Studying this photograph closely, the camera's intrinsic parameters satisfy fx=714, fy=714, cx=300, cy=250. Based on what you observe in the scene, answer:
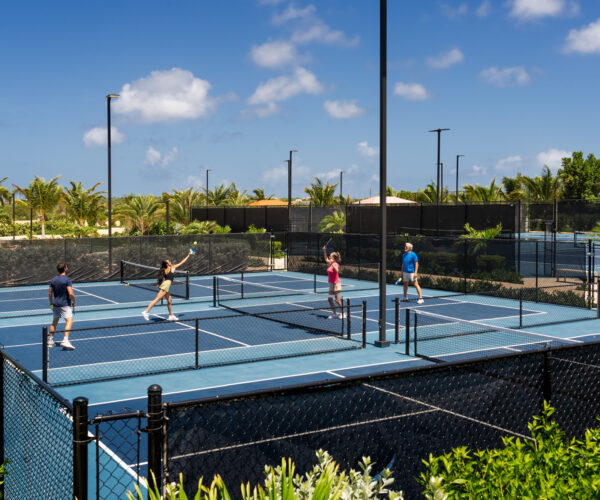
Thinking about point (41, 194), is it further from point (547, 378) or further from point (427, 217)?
point (547, 378)

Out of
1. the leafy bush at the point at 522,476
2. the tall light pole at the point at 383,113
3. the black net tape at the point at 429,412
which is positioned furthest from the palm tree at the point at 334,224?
the leafy bush at the point at 522,476

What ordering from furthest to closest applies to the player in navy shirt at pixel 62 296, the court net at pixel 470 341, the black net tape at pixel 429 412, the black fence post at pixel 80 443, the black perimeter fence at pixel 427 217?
the black perimeter fence at pixel 427 217, the player in navy shirt at pixel 62 296, the court net at pixel 470 341, the black net tape at pixel 429 412, the black fence post at pixel 80 443

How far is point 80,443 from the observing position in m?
3.49

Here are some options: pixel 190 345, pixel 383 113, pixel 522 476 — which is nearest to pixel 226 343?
pixel 190 345

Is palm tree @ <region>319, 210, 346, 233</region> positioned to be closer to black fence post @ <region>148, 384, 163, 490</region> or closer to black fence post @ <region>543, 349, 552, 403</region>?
black fence post @ <region>543, 349, 552, 403</region>

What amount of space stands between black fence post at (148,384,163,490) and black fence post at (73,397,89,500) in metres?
0.31

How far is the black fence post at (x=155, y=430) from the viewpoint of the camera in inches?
138

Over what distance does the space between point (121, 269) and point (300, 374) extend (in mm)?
17731

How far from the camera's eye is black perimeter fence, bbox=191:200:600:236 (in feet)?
123

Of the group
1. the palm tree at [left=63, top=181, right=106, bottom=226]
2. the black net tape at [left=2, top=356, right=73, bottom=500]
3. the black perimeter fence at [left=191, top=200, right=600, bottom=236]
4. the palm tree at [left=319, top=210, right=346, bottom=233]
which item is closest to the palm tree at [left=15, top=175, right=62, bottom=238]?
the palm tree at [left=63, top=181, right=106, bottom=226]

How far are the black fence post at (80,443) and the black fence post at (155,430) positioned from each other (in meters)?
0.31

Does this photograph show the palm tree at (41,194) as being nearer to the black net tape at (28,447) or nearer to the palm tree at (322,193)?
the palm tree at (322,193)

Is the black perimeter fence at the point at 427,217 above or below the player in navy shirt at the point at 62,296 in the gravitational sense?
above

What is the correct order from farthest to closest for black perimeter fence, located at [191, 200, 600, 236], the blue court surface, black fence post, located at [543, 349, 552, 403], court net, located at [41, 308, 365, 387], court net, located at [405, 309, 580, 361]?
black perimeter fence, located at [191, 200, 600, 236], court net, located at [405, 309, 580, 361], court net, located at [41, 308, 365, 387], the blue court surface, black fence post, located at [543, 349, 552, 403]
